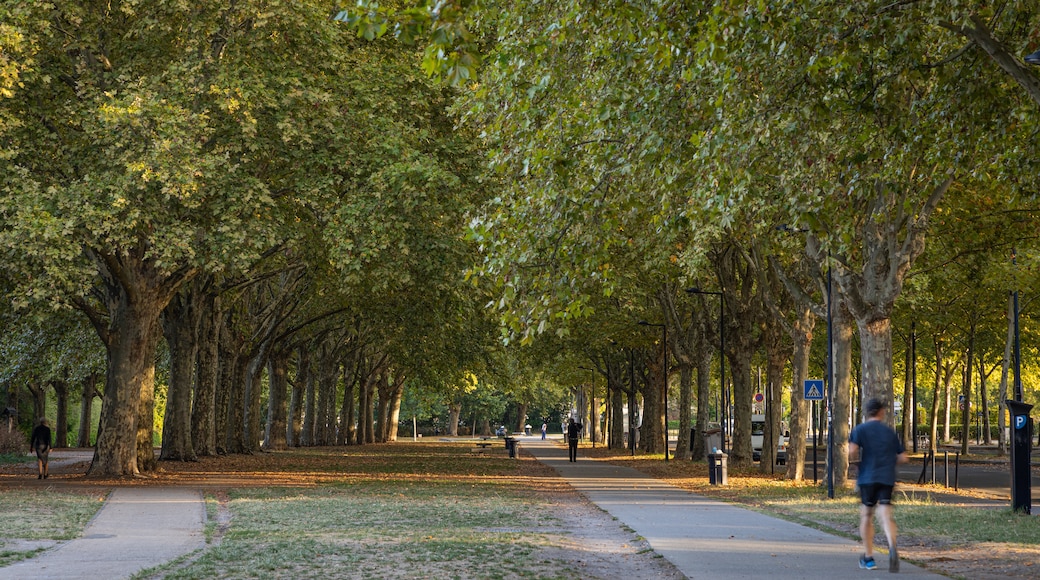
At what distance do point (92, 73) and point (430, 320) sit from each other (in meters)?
12.4

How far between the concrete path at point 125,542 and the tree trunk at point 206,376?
610 inches

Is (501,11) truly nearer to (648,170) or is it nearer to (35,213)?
(648,170)

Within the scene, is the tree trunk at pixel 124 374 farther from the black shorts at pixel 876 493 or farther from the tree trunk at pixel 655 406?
the tree trunk at pixel 655 406

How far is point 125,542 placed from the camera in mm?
13586

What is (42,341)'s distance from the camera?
39.1 meters

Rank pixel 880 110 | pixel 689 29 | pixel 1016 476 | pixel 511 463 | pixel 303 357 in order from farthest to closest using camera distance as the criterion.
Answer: pixel 303 357
pixel 511 463
pixel 1016 476
pixel 880 110
pixel 689 29

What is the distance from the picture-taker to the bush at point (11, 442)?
42.2 meters

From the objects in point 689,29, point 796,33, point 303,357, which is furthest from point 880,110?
point 303,357

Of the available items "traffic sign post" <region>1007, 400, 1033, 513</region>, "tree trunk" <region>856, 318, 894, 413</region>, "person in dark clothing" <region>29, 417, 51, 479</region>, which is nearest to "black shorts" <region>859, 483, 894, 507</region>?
"traffic sign post" <region>1007, 400, 1033, 513</region>

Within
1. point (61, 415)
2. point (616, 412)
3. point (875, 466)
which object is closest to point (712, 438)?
point (616, 412)

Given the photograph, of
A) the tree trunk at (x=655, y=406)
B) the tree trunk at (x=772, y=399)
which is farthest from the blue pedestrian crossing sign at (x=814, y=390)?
the tree trunk at (x=655, y=406)

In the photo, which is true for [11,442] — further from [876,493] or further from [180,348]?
[876,493]

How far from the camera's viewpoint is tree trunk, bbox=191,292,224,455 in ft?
119

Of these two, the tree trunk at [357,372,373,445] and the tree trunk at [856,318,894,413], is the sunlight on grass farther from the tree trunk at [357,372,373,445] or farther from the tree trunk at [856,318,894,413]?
the tree trunk at [357,372,373,445]
